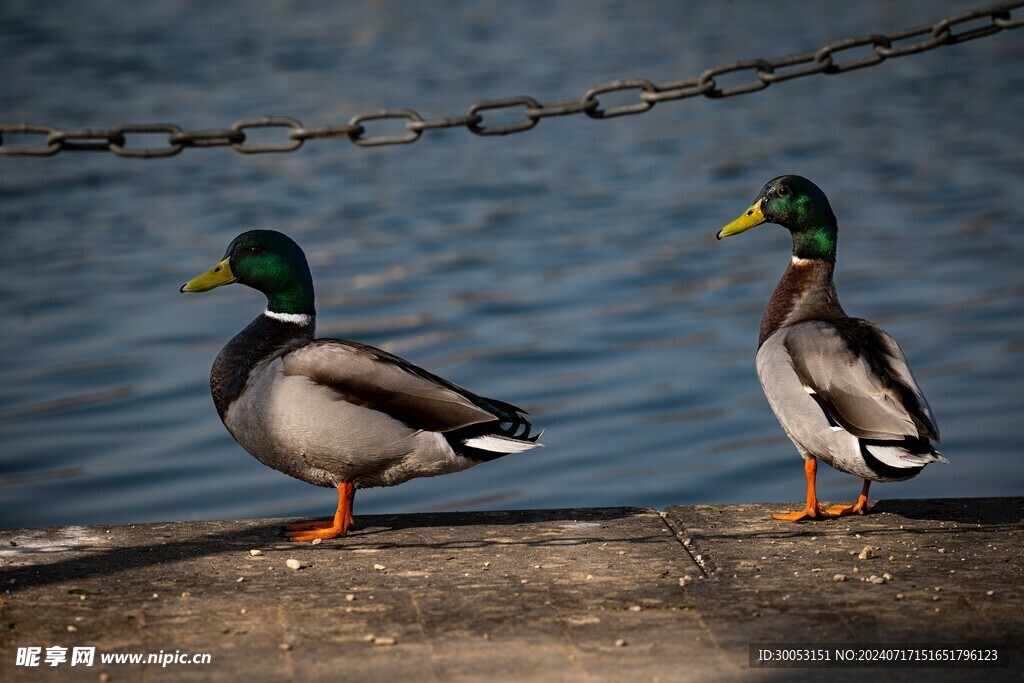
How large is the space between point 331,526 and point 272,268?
0.90 meters

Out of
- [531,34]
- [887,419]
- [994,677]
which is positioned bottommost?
[994,677]

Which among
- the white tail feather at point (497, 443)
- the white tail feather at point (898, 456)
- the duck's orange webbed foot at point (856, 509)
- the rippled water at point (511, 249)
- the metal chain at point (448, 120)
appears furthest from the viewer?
the rippled water at point (511, 249)

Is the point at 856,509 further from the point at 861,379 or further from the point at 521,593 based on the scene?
the point at 521,593

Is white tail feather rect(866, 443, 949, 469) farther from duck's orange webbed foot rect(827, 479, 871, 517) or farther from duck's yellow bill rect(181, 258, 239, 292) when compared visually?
duck's yellow bill rect(181, 258, 239, 292)

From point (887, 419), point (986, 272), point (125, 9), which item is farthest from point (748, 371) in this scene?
point (125, 9)

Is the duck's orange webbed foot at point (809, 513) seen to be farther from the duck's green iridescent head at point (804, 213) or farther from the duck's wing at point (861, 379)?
the duck's green iridescent head at point (804, 213)

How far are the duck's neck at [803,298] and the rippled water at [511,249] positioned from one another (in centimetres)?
181

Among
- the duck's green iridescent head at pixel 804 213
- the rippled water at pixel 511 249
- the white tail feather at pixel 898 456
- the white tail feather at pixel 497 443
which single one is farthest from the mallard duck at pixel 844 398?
the rippled water at pixel 511 249

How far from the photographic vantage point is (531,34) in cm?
2033

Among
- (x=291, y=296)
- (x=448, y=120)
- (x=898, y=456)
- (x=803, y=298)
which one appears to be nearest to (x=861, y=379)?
(x=898, y=456)

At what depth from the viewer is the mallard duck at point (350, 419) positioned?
471 centimetres

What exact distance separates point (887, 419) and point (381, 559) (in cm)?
154

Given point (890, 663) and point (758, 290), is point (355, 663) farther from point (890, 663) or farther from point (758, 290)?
point (758, 290)

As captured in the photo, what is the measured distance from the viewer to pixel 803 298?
5449 millimetres
